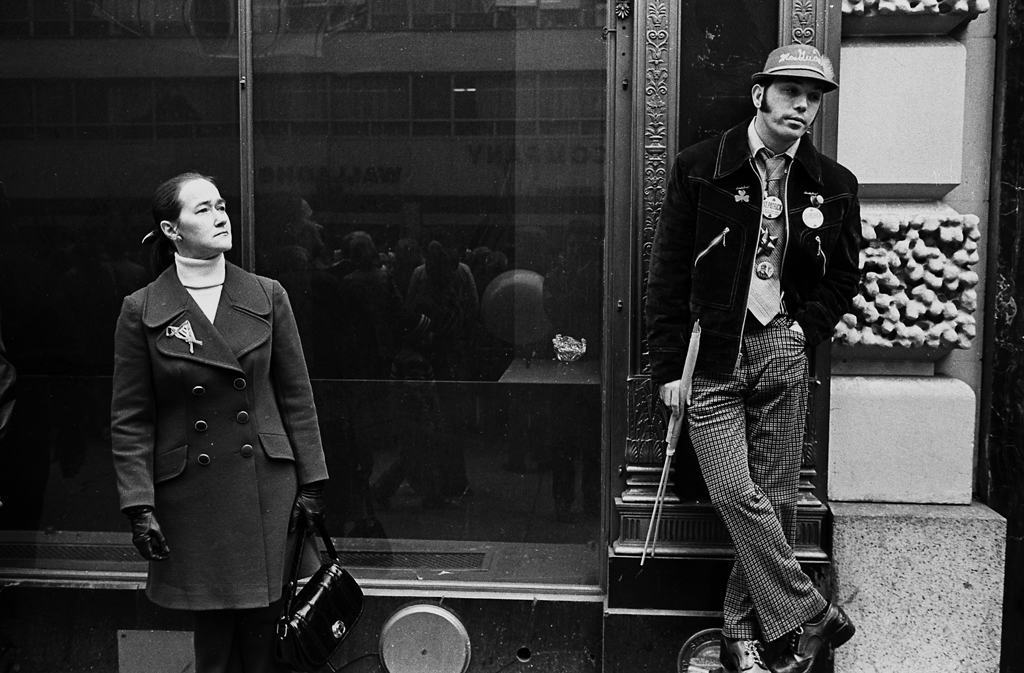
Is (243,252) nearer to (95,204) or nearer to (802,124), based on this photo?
(95,204)

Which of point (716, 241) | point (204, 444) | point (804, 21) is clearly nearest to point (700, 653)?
point (716, 241)

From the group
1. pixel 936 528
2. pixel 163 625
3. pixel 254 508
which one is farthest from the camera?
pixel 163 625

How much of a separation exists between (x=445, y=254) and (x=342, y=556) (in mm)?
1457

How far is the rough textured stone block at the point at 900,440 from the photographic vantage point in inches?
181

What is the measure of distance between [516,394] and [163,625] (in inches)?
73.5

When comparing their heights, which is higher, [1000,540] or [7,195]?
[7,195]

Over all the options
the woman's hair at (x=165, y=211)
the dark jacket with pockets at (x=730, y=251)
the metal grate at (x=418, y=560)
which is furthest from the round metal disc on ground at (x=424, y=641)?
the woman's hair at (x=165, y=211)

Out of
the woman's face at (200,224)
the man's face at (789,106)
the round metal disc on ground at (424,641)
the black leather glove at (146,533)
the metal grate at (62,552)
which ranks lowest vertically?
the round metal disc on ground at (424,641)

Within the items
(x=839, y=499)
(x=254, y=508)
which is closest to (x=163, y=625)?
(x=254, y=508)

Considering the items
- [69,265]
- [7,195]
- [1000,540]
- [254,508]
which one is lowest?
[1000,540]

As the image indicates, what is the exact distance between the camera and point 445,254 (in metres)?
5.07

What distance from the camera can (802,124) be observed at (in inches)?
158

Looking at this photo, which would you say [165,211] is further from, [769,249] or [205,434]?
[769,249]

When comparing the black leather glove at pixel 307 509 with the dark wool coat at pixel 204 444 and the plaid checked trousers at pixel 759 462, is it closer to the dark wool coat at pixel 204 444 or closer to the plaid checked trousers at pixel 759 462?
the dark wool coat at pixel 204 444
